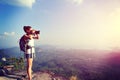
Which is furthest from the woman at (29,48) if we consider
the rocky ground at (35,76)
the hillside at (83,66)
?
the hillside at (83,66)

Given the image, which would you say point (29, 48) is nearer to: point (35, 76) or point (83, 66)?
point (35, 76)

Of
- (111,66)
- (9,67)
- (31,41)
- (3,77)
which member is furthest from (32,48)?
(111,66)

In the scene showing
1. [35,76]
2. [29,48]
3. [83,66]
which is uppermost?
[29,48]

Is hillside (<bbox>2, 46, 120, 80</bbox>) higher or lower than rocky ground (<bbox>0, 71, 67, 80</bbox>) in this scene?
lower

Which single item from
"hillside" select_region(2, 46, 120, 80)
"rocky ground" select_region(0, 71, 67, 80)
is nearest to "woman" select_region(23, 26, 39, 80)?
"rocky ground" select_region(0, 71, 67, 80)

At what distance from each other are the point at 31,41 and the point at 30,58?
20.9 inches

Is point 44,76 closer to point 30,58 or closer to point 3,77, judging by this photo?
point 3,77

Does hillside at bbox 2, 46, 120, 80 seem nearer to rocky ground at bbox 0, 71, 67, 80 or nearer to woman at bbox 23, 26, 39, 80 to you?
rocky ground at bbox 0, 71, 67, 80

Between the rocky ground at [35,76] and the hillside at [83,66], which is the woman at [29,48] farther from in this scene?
the hillside at [83,66]

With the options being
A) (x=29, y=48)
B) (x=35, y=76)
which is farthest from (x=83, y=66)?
(x=29, y=48)

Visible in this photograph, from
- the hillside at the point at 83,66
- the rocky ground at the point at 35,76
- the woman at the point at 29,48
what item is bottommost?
the hillside at the point at 83,66

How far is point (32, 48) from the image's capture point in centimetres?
657

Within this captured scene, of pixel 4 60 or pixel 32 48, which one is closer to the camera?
pixel 32 48

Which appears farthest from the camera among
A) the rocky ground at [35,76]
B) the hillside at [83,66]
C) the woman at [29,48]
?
the hillside at [83,66]
